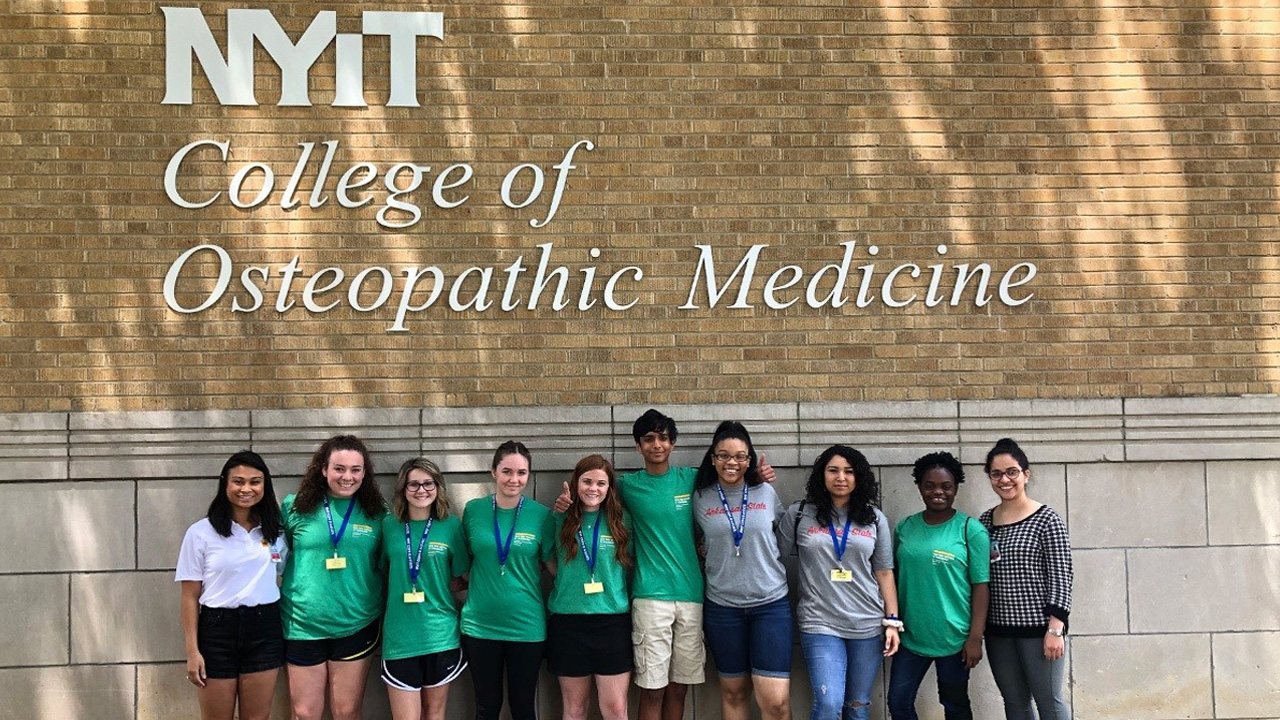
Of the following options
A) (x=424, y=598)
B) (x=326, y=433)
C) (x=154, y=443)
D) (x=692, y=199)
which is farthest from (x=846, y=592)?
(x=154, y=443)

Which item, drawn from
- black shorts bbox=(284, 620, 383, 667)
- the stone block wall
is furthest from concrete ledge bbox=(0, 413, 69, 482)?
black shorts bbox=(284, 620, 383, 667)

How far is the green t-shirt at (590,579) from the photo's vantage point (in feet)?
23.3

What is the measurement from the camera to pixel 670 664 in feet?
24.0

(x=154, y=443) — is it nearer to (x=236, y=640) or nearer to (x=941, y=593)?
(x=236, y=640)

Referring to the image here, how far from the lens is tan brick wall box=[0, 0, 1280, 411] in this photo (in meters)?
7.63

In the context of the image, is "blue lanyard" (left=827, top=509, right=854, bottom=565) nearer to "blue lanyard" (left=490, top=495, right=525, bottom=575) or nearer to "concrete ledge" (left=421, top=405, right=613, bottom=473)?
"concrete ledge" (left=421, top=405, right=613, bottom=473)

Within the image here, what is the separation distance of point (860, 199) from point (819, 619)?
2.62m

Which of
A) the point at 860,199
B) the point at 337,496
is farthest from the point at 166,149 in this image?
the point at 860,199

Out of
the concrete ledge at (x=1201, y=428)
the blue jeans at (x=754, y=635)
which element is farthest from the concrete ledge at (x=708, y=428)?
the concrete ledge at (x=1201, y=428)

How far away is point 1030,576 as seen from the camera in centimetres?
705

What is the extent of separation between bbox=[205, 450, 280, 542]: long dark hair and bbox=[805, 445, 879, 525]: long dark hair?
9.94ft

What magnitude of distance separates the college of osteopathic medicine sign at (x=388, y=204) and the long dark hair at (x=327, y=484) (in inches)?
36.1

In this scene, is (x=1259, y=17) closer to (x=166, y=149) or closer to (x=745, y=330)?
(x=745, y=330)

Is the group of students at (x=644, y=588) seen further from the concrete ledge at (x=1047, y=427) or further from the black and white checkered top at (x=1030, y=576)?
the concrete ledge at (x=1047, y=427)
